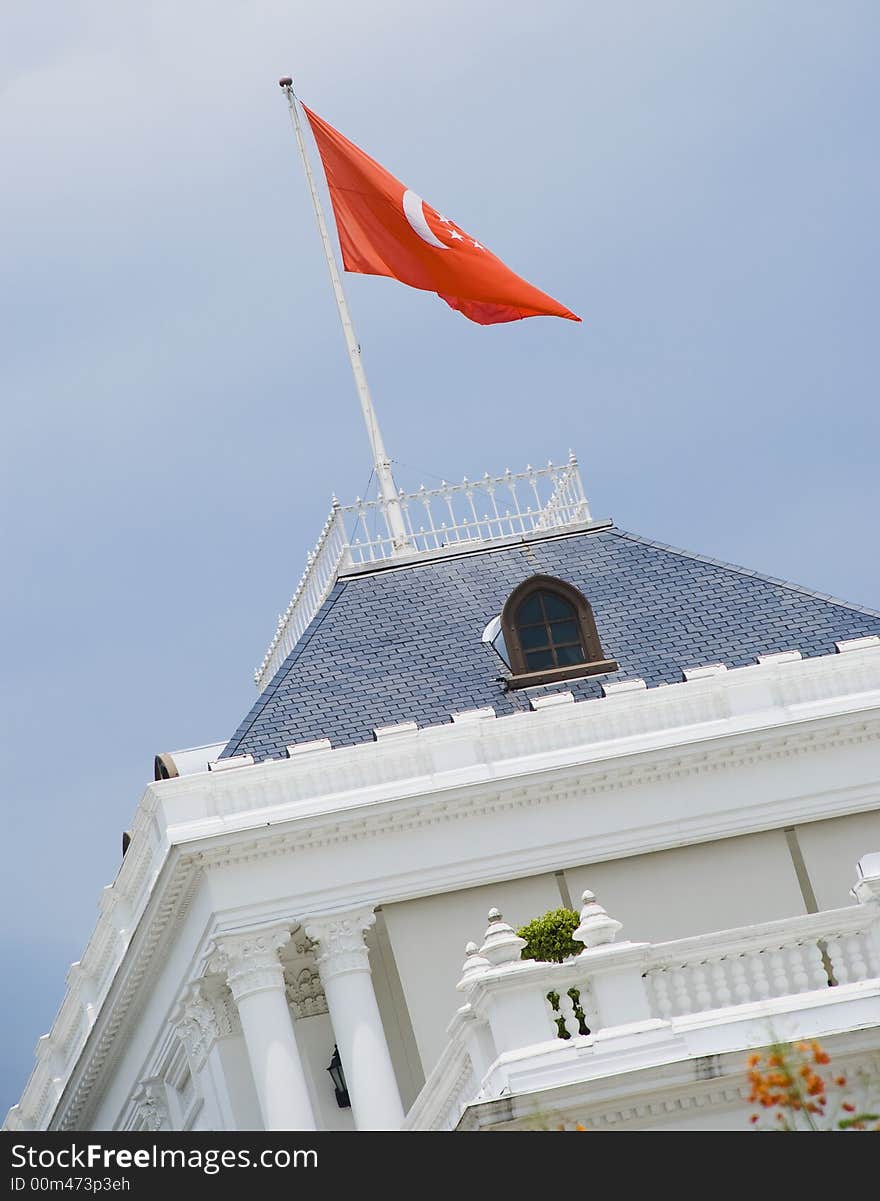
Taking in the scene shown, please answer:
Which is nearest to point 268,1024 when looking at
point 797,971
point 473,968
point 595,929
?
point 473,968

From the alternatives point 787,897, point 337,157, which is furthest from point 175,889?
point 337,157

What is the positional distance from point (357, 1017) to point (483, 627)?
7310 mm

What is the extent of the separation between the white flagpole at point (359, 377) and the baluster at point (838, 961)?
16730mm

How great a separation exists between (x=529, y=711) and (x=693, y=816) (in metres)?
2.65

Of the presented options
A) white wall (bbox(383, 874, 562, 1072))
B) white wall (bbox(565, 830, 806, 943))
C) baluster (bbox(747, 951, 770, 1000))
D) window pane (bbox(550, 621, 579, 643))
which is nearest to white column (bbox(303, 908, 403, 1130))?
white wall (bbox(383, 874, 562, 1072))

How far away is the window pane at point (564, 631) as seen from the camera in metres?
34.5

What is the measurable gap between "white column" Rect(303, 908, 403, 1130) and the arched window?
485 centimetres

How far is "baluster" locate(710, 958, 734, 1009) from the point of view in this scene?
22.2 m

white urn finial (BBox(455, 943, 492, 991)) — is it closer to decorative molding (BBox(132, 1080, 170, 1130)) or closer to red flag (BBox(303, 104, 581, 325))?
decorative molding (BBox(132, 1080, 170, 1130))

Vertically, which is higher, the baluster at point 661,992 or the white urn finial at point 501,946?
the white urn finial at point 501,946

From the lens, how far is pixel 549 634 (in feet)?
113

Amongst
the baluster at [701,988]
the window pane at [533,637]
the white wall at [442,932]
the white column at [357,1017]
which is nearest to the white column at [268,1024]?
the white column at [357,1017]

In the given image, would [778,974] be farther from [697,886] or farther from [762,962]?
[697,886]

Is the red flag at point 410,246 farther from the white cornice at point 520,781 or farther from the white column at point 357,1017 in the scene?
the white column at point 357,1017
